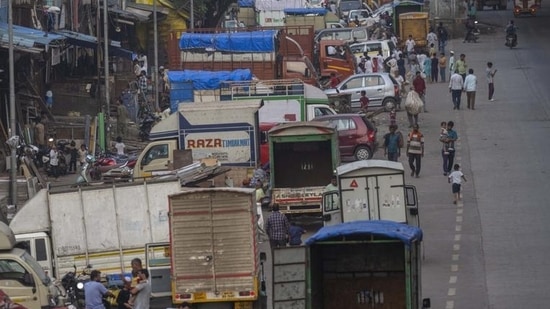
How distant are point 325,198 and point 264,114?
476 inches

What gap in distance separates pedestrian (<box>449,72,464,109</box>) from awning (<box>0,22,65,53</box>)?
1188 cm

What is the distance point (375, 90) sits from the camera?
5009 centimetres

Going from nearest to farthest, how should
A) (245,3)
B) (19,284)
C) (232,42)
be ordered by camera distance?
(19,284)
(232,42)
(245,3)

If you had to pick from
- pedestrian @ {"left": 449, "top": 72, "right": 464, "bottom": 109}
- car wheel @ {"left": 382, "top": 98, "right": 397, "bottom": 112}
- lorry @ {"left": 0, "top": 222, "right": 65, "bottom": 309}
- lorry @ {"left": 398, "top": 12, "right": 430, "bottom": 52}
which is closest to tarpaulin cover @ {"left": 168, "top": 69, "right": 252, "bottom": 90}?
car wheel @ {"left": 382, "top": 98, "right": 397, "bottom": 112}

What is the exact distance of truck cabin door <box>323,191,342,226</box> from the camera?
3000 centimetres

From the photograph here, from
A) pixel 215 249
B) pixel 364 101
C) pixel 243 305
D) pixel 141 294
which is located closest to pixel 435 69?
pixel 364 101

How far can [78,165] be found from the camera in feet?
148

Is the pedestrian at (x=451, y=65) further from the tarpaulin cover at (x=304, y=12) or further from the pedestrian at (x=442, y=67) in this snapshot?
the tarpaulin cover at (x=304, y=12)

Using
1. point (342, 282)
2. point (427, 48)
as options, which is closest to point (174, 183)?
point (342, 282)

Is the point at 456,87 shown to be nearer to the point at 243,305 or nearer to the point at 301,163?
the point at 301,163

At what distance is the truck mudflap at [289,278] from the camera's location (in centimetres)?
2302

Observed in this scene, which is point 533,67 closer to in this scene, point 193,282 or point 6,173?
point 6,173

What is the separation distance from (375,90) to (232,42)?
6.61 metres

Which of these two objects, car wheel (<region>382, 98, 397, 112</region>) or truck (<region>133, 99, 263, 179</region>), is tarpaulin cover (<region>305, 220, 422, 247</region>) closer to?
truck (<region>133, 99, 263, 179</region>)
